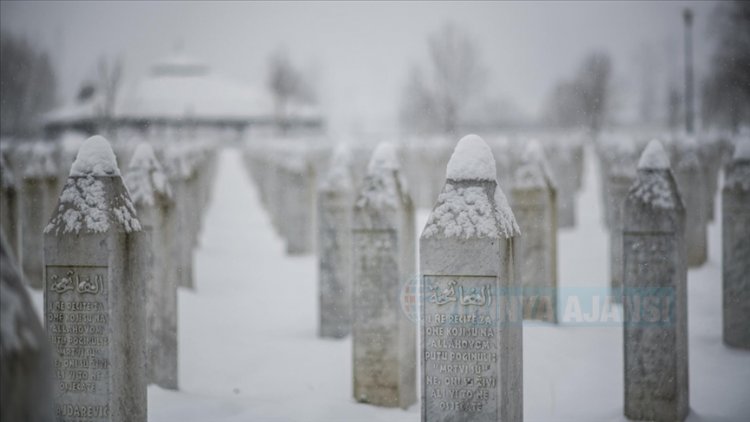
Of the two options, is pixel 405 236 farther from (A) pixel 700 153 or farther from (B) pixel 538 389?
(A) pixel 700 153

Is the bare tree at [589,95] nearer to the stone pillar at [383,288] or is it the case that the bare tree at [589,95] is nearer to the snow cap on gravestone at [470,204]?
the stone pillar at [383,288]

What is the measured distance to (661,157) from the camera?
8727 millimetres

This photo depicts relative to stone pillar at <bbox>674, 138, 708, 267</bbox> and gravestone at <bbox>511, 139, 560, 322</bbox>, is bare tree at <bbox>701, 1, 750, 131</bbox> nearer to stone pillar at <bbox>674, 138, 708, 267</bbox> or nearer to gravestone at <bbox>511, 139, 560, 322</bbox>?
stone pillar at <bbox>674, 138, 708, 267</bbox>

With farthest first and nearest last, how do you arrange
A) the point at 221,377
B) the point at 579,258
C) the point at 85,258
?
the point at 579,258
the point at 221,377
the point at 85,258

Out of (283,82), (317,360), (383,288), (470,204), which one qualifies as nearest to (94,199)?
(470,204)

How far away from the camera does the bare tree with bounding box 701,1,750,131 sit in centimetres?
2303

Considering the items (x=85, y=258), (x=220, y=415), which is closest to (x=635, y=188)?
(x=220, y=415)

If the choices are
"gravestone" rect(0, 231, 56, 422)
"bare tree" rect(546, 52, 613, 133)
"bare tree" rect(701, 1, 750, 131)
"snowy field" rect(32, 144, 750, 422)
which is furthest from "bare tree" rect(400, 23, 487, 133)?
"gravestone" rect(0, 231, 56, 422)

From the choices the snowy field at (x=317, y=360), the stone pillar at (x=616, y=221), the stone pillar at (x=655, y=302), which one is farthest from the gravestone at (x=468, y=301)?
the stone pillar at (x=616, y=221)

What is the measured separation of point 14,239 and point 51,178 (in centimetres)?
384

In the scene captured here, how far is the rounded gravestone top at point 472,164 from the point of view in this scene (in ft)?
21.7

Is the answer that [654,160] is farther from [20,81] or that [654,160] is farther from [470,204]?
[20,81]

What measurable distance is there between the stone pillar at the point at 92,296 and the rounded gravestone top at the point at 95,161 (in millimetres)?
44

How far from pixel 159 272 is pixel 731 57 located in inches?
749
